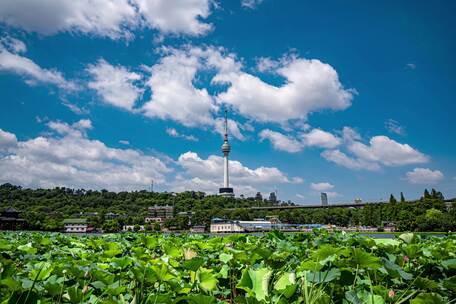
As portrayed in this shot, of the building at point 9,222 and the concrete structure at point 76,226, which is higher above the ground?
the building at point 9,222

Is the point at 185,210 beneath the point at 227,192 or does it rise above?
beneath

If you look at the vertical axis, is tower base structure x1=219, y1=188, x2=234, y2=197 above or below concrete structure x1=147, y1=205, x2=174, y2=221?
above

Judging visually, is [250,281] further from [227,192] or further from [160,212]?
[227,192]

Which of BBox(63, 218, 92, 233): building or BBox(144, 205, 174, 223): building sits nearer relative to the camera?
BBox(63, 218, 92, 233): building

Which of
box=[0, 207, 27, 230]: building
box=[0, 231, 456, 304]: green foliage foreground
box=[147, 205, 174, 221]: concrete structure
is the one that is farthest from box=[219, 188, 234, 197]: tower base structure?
box=[0, 231, 456, 304]: green foliage foreground

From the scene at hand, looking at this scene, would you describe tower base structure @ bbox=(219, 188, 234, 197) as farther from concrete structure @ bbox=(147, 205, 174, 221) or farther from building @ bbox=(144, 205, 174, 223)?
concrete structure @ bbox=(147, 205, 174, 221)

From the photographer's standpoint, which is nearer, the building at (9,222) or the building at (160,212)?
the building at (9,222)

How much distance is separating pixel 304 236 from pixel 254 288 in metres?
3.34

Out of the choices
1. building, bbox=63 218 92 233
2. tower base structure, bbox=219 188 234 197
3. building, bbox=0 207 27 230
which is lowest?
building, bbox=63 218 92 233

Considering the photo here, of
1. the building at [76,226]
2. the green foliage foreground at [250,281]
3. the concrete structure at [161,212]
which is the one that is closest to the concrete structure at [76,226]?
the building at [76,226]

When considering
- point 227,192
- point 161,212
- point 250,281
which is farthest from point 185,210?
point 250,281

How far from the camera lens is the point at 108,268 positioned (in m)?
2.12

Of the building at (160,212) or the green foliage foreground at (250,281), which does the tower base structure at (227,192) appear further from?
the green foliage foreground at (250,281)

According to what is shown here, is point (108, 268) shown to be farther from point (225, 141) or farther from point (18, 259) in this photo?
point (225, 141)
